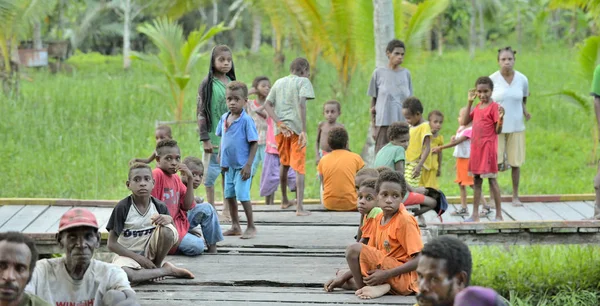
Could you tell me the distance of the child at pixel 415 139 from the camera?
873cm

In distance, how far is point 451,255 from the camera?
4.20 metres

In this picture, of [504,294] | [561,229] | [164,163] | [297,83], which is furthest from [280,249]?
[504,294]

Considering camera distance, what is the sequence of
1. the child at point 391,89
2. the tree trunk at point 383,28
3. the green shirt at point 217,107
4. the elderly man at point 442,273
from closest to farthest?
1. the elderly man at point 442,273
2. the green shirt at point 217,107
3. the child at point 391,89
4. the tree trunk at point 383,28

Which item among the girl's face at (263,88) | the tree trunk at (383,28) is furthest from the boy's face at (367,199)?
the tree trunk at (383,28)

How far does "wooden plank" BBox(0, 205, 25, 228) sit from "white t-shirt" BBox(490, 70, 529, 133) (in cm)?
504

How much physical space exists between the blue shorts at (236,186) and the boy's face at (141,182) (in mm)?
1407

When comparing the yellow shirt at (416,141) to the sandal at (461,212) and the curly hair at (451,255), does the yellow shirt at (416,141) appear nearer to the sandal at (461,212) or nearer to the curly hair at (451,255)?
the sandal at (461,212)

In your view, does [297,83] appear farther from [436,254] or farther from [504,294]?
[436,254]

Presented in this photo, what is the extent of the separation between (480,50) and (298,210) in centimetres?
2066

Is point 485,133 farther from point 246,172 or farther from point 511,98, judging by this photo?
point 246,172

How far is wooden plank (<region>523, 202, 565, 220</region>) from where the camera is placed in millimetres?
9617

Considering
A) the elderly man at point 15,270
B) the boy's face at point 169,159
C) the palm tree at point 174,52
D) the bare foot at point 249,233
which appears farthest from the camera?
the palm tree at point 174,52

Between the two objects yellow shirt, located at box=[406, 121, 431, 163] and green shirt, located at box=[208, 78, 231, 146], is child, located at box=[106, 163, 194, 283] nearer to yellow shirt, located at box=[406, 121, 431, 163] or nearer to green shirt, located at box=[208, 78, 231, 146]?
green shirt, located at box=[208, 78, 231, 146]

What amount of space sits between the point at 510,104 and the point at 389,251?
3.85 metres
